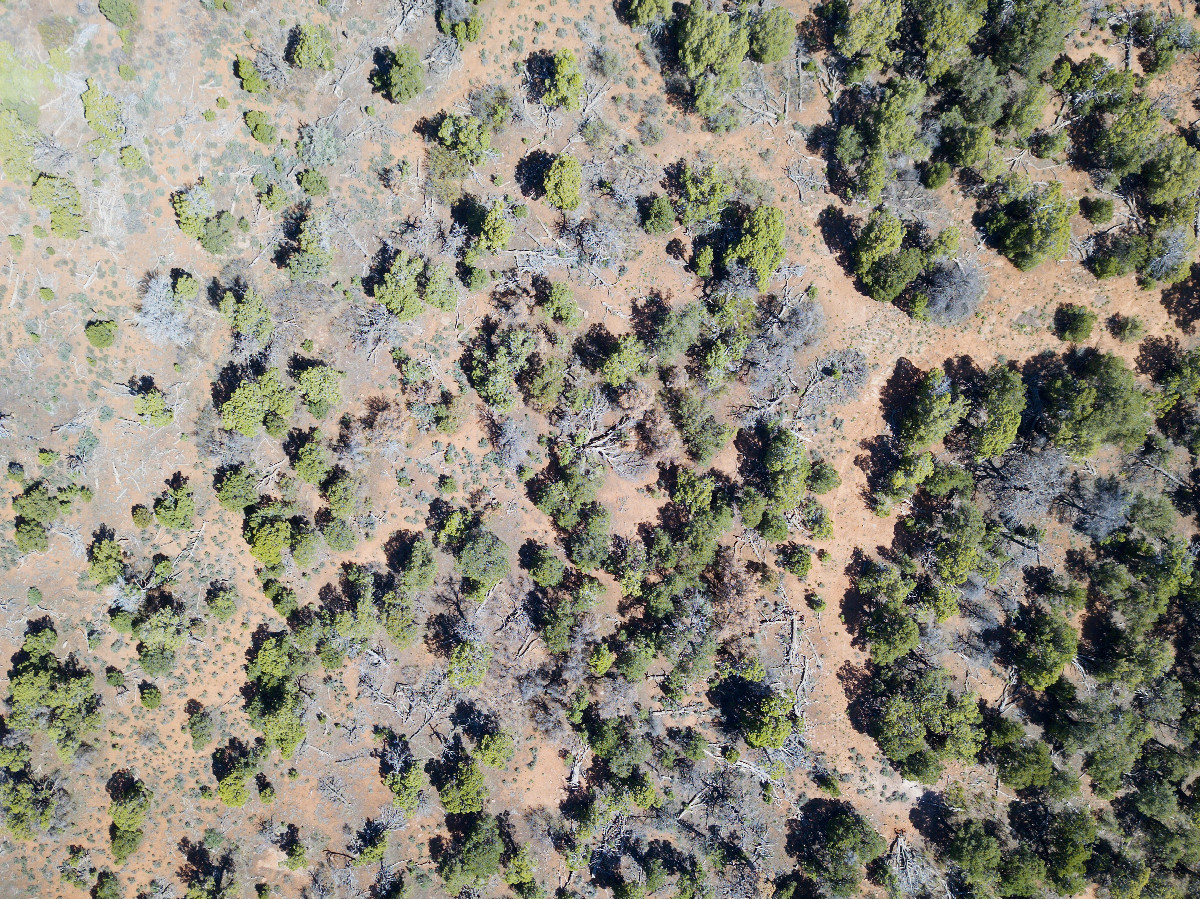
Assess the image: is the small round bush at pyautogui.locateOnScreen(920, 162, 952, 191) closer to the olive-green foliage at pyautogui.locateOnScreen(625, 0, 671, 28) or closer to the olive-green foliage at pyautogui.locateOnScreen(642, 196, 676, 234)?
the olive-green foliage at pyautogui.locateOnScreen(642, 196, 676, 234)

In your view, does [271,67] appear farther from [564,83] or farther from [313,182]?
[564,83]

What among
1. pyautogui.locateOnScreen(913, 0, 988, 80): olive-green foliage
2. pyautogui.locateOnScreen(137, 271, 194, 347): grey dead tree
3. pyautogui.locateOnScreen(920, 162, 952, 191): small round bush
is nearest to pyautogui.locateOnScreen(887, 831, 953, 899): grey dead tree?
pyautogui.locateOnScreen(920, 162, 952, 191): small round bush

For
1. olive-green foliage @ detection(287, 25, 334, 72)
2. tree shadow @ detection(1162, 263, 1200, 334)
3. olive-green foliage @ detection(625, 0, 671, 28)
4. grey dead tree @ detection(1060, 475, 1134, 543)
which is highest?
olive-green foliage @ detection(625, 0, 671, 28)

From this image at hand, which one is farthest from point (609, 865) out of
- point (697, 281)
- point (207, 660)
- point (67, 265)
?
point (67, 265)

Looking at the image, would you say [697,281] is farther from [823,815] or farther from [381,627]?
[823,815]

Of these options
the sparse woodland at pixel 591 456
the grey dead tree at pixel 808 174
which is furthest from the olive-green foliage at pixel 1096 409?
the grey dead tree at pixel 808 174

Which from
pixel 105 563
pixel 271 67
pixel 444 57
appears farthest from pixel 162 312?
pixel 444 57

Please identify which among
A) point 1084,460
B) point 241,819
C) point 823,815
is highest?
point 1084,460
